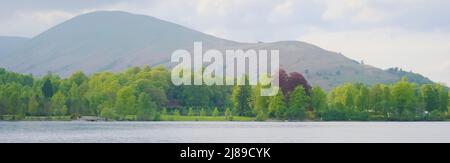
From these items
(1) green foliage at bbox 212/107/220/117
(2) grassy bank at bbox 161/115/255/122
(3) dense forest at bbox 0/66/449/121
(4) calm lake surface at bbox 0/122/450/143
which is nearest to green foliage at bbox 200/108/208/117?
(3) dense forest at bbox 0/66/449/121

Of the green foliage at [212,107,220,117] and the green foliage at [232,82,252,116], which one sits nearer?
the green foliage at [212,107,220,117]

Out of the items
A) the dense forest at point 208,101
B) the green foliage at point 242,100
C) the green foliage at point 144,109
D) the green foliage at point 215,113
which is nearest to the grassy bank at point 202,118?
the dense forest at point 208,101

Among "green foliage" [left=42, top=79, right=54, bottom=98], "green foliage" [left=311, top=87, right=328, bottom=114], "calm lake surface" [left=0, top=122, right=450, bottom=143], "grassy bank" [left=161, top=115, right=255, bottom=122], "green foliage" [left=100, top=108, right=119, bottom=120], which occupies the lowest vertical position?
"calm lake surface" [left=0, top=122, right=450, bottom=143]

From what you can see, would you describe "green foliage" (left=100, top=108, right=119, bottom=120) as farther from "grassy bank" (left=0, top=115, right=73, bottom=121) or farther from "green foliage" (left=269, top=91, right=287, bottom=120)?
"green foliage" (left=269, top=91, right=287, bottom=120)

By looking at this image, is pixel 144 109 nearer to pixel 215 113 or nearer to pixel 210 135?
pixel 215 113

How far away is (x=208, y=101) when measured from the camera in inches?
6230

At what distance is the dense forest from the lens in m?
135

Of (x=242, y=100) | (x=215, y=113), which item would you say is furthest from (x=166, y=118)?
(x=242, y=100)
